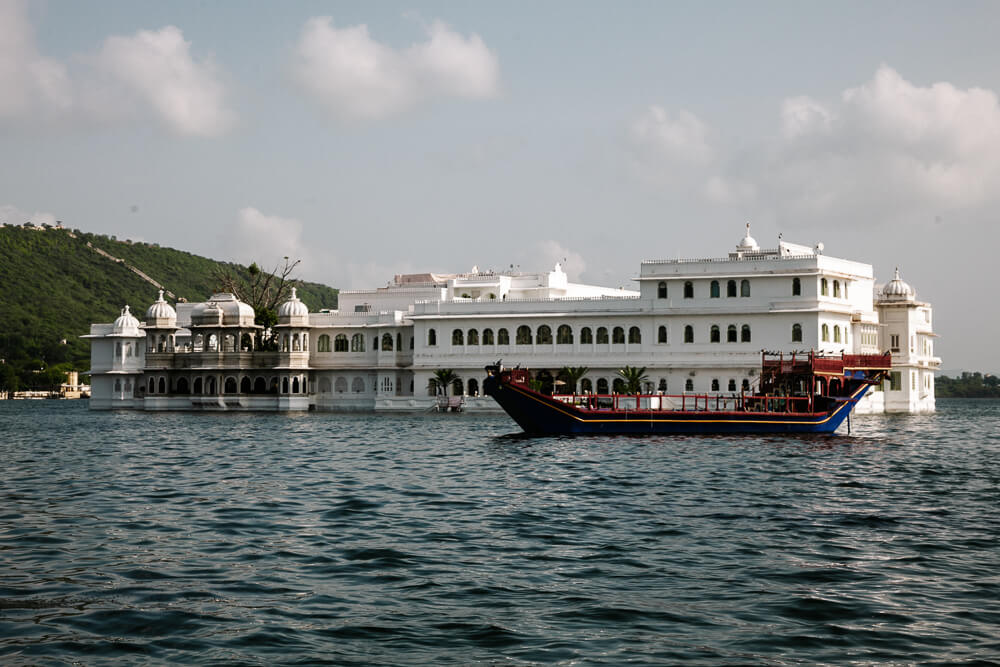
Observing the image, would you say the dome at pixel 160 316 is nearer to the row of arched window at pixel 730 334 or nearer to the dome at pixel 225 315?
the dome at pixel 225 315

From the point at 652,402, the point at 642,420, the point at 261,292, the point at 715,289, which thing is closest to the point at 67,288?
the point at 261,292

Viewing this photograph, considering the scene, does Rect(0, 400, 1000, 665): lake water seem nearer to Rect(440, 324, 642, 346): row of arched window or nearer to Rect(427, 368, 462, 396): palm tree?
Rect(440, 324, 642, 346): row of arched window

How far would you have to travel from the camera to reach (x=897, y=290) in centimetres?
6519

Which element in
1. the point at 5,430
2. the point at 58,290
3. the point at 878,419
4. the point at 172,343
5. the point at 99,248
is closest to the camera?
the point at 5,430

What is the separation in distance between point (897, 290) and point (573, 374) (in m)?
19.8

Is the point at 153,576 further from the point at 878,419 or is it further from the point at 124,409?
the point at 124,409

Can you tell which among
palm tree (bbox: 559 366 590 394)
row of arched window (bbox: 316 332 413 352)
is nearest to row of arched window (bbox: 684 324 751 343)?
palm tree (bbox: 559 366 590 394)

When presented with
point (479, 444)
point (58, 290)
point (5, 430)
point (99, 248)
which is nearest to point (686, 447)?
point (479, 444)

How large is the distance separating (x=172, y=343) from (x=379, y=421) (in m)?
24.2

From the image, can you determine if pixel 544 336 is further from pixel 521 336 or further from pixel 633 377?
pixel 633 377

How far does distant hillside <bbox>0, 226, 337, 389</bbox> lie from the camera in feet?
382

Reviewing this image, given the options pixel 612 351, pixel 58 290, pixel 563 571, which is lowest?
pixel 563 571

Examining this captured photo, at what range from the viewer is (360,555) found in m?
14.6

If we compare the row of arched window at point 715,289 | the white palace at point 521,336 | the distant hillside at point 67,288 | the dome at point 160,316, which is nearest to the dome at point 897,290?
the white palace at point 521,336
